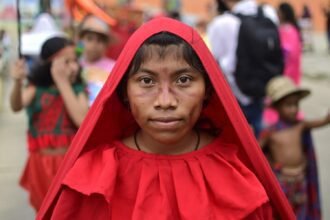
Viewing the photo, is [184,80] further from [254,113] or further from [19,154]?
[19,154]

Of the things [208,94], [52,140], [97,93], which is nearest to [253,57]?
[97,93]

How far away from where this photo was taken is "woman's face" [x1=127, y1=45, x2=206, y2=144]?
206cm

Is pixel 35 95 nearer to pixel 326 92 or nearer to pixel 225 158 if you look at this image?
pixel 225 158

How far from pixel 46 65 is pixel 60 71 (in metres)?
0.19

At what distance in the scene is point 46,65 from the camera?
405 cm

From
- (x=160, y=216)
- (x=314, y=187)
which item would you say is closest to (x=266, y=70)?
(x=314, y=187)

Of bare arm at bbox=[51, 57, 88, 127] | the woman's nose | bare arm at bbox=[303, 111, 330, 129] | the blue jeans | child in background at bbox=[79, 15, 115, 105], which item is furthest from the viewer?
the blue jeans

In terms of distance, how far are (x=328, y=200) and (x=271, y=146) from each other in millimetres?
1435

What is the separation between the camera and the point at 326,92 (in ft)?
40.6

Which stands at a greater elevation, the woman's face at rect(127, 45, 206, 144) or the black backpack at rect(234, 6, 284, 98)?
the woman's face at rect(127, 45, 206, 144)

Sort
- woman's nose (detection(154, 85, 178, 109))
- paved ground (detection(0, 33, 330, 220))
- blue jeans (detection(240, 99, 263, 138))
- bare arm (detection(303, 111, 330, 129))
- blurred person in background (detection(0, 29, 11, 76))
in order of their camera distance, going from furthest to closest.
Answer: blurred person in background (detection(0, 29, 11, 76)) < paved ground (detection(0, 33, 330, 220)) < blue jeans (detection(240, 99, 263, 138)) < bare arm (detection(303, 111, 330, 129)) < woman's nose (detection(154, 85, 178, 109))

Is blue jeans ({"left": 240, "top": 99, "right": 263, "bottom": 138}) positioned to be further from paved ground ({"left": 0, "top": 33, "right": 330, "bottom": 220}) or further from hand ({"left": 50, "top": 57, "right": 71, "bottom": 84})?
hand ({"left": 50, "top": 57, "right": 71, "bottom": 84})

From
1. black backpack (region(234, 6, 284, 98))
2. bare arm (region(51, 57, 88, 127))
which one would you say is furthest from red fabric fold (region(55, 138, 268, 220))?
black backpack (region(234, 6, 284, 98))

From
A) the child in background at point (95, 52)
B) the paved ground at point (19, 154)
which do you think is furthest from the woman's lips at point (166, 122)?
the paved ground at point (19, 154)
